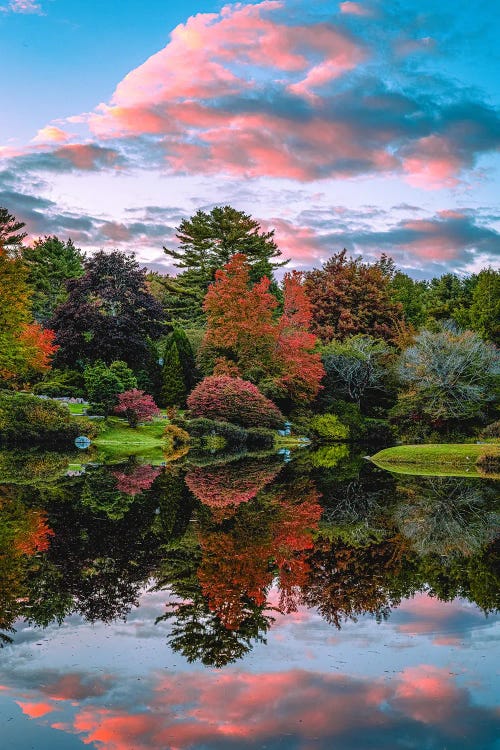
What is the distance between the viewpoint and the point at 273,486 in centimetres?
1736

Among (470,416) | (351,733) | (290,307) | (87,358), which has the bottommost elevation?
(351,733)

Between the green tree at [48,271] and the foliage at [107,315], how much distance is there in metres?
23.3

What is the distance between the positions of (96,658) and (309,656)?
1.94 metres

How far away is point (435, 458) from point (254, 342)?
14.8 meters

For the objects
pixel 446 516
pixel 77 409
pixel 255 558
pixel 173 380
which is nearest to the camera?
pixel 255 558

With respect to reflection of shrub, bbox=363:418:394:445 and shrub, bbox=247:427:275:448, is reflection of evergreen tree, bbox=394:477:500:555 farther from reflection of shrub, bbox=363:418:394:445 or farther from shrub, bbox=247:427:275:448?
reflection of shrub, bbox=363:418:394:445

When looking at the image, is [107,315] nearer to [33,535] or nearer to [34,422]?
[34,422]

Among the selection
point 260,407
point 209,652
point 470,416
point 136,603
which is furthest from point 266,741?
point 470,416

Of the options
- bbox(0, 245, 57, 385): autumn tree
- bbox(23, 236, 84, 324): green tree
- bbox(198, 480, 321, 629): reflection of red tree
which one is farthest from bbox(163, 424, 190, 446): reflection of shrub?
bbox(23, 236, 84, 324): green tree

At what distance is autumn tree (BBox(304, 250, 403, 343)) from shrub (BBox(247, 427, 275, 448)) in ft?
46.4

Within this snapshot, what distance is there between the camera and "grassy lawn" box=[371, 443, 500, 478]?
23.9 m

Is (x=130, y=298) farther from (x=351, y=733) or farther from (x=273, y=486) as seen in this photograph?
(x=351, y=733)

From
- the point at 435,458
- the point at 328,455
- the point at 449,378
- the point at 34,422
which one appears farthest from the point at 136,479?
the point at 449,378

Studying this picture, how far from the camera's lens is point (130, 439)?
31.1 m
